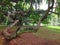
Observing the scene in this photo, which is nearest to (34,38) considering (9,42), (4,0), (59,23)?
(9,42)

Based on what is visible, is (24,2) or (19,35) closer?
(19,35)

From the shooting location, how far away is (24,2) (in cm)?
1370

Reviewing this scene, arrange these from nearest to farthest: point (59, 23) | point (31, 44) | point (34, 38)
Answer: point (31, 44)
point (34, 38)
point (59, 23)

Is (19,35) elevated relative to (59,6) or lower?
lower

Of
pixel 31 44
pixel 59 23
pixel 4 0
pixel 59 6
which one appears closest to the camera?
pixel 31 44

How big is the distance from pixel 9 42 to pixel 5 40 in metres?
0.18

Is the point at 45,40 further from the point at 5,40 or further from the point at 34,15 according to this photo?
the point at 34,15

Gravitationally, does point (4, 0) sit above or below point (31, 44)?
above

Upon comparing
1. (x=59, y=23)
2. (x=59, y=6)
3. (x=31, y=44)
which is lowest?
(x=59, y=23)

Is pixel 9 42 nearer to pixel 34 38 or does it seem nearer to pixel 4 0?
pixel 34 38

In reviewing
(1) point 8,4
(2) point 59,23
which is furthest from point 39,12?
(2) point 59,23

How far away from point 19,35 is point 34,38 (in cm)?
67

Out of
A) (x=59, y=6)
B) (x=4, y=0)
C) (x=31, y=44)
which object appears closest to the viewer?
(x=31, y=44)

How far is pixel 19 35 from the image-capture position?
8.24 meters
